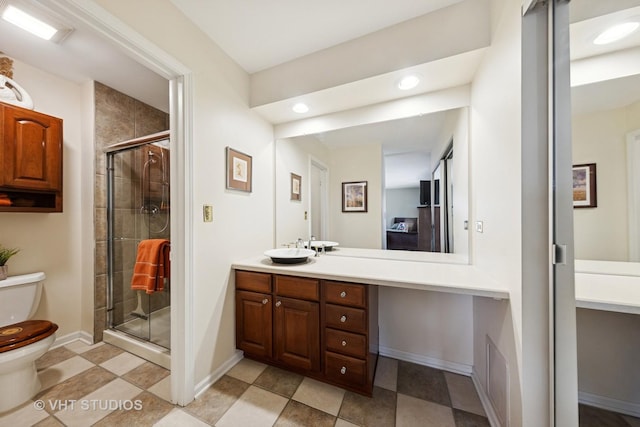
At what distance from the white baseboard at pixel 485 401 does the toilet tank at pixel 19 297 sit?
3212 millimetres

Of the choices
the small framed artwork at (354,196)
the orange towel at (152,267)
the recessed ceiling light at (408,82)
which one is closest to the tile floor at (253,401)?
the orange towel at (152,267)

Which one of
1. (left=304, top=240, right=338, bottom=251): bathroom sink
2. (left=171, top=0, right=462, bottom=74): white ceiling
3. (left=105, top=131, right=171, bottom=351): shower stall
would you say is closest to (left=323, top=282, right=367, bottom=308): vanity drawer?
(left=304, top=240, right=338, bottom=251): bathroom sink

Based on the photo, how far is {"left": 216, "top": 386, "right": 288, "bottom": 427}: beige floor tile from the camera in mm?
1236

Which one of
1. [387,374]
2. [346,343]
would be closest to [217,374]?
[346,343]

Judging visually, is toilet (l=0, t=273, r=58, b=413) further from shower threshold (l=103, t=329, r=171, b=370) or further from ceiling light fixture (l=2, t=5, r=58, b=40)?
ceiling light fixture (l=2, t=5, r=58, b=40)

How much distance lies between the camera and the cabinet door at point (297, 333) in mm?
1481

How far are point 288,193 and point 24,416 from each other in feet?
7.19

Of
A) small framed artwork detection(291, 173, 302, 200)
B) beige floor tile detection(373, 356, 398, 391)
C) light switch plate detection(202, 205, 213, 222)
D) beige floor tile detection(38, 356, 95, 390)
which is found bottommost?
beige floor tile detection(373, 356, 398, 391)

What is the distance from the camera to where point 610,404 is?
1097 mm

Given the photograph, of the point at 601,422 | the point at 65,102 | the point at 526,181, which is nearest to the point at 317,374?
the point at 601,422

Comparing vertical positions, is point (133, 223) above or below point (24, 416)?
above

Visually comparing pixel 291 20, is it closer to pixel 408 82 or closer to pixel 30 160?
pixel 408 82

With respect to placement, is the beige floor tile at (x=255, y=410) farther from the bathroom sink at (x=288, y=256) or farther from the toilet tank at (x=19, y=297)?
the toilet tank at (x=19, y=297)

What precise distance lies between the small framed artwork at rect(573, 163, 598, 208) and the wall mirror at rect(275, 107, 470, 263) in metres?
0.68
